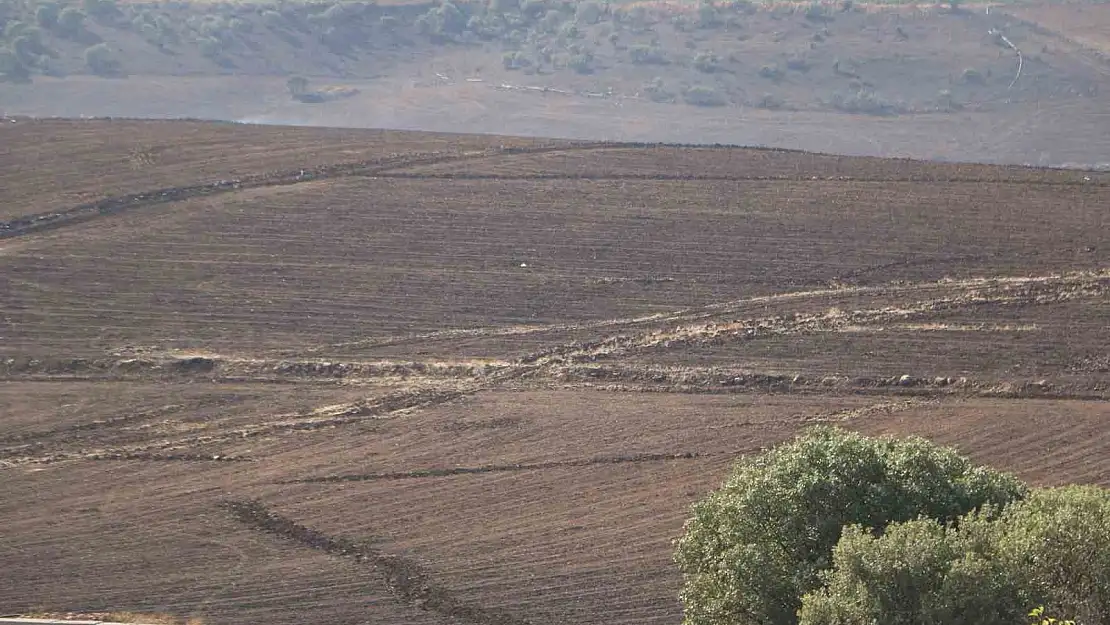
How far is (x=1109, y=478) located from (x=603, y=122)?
4377cm

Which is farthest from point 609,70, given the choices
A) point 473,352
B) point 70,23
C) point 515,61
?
point 473,352

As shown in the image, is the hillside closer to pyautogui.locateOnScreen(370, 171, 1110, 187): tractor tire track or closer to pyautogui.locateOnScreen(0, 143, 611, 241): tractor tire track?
pyautogui.locateOnScreen(370, 171, 1110, 187): tractor tire track

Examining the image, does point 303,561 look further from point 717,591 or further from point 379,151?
point 379,151

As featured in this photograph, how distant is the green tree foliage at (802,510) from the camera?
1503 centimetres

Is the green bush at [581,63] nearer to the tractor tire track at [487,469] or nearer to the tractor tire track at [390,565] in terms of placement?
the tractor tire track at [487,469]

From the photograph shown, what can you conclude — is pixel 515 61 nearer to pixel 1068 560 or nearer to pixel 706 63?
pixel 706 63

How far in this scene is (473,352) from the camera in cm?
3119

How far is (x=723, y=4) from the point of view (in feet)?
271

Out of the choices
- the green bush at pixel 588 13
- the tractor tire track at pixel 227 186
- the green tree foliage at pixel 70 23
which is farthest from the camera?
the green bush at pixel 588 13

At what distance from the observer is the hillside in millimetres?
62531

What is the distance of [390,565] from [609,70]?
186ft

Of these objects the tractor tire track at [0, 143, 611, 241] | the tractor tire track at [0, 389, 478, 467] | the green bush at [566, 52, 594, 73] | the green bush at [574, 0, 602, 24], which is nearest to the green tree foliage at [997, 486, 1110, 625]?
the tractor tire track at [0, 389, 478, 467]

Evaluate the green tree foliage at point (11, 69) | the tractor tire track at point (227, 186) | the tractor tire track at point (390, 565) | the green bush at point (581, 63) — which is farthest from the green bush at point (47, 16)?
the tractor tire track at point (390, 565)

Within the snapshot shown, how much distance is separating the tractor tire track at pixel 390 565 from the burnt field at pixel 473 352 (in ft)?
0.18
